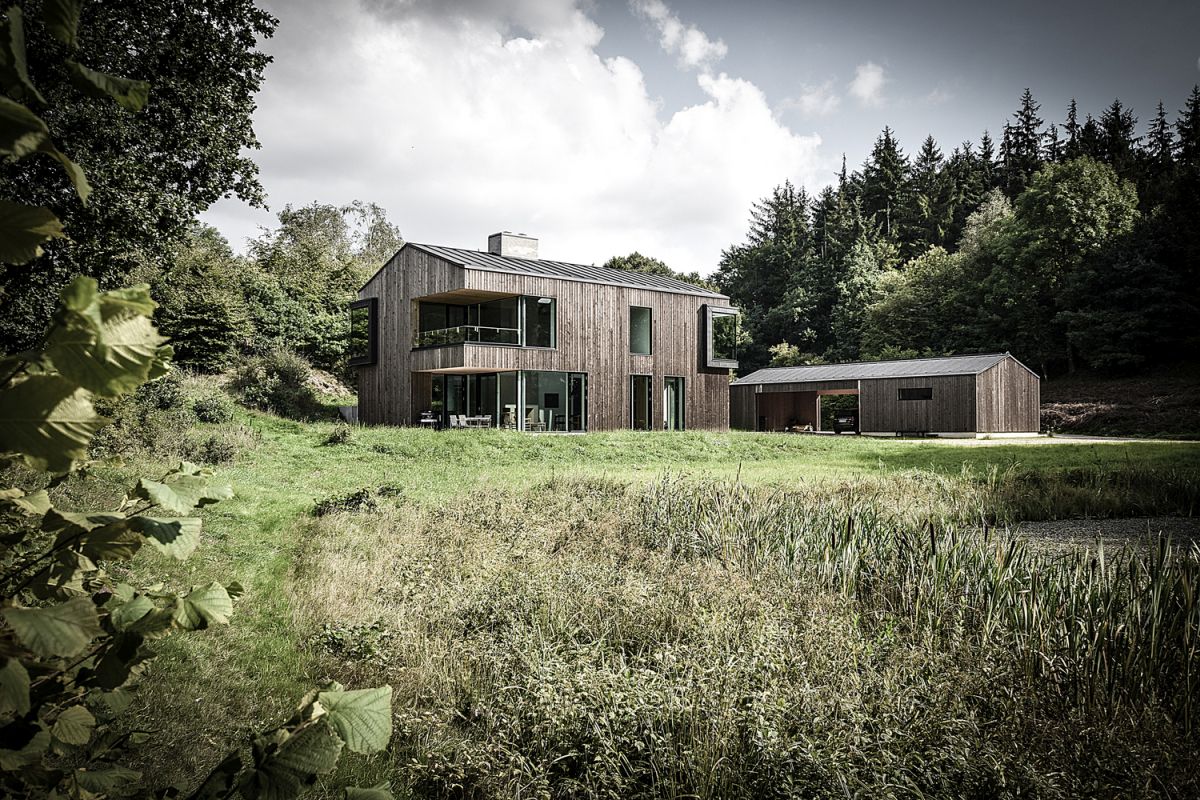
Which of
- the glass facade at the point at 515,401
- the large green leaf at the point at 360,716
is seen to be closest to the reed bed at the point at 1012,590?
the large green leaf at the point at 360,716

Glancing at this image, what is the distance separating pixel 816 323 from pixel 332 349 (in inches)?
1416

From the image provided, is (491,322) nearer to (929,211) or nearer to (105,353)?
(105,353)

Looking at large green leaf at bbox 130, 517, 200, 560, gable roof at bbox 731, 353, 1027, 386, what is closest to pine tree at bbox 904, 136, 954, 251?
gable roof at bbox 731, 353, 1027, 386

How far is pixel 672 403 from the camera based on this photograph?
88.1 ft

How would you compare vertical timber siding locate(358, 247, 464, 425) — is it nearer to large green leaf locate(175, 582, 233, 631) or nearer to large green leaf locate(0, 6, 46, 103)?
large green leaf locate(175, 582, 233, 631)

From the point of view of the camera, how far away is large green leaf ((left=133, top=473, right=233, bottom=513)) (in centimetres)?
96

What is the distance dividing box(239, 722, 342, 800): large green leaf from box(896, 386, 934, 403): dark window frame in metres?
30.9

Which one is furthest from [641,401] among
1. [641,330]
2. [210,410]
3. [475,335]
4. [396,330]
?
[210,410]

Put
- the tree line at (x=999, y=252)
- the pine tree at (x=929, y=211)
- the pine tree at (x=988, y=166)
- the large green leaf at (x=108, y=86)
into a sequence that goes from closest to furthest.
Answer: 1. the large green leaf at (x=108, y=86)
2. the tree line at (x=999, y=252)
3. the pine tree at (x=929, y=211)
4. the pine tree at (x=988, y=166)

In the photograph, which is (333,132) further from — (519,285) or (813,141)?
(813,141)

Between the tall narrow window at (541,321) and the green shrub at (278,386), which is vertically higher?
the tall narrow window at (541,321)

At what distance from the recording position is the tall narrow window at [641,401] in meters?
25.9

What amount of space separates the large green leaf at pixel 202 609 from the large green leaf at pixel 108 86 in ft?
2.06

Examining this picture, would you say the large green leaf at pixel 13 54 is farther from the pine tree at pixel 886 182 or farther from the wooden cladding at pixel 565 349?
the pine tree at pixel 886 182
